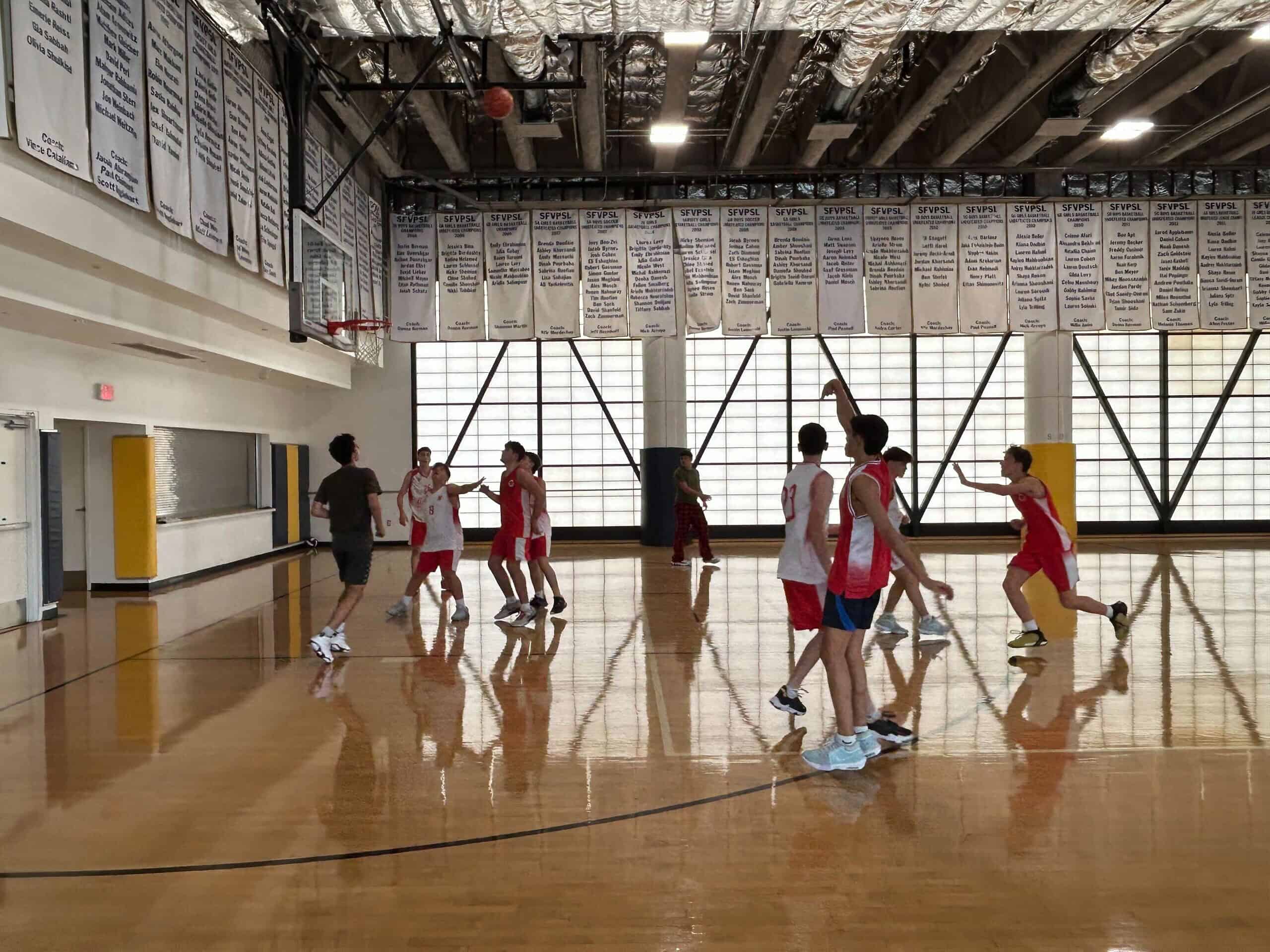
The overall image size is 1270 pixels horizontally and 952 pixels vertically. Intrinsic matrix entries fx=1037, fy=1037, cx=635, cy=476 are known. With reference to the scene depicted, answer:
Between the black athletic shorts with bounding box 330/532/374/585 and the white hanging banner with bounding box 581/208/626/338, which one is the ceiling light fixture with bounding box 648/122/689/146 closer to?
the white hanging banner with bounding box 581/208/626/338

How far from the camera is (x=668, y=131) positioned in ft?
44.6

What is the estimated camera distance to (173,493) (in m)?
14.5

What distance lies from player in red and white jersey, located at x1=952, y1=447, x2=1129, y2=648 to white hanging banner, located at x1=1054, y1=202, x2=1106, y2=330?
952cm

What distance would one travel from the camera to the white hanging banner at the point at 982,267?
1694 centimetres

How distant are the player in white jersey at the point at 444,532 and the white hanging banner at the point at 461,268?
6855 millimetres

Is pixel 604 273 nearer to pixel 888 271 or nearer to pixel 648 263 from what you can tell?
pixel 648 263

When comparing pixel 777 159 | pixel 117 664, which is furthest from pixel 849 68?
pixel 117 664

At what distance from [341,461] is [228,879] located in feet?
16.4

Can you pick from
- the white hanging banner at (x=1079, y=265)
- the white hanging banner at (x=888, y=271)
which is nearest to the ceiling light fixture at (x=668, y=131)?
the white hanging banner at (x=888, y=271)

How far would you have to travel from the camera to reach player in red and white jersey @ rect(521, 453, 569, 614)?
413 inches

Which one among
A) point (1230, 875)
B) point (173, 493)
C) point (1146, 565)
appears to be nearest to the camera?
point (1230, 875)

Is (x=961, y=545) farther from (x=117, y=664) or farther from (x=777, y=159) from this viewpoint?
(x=117, y=664)


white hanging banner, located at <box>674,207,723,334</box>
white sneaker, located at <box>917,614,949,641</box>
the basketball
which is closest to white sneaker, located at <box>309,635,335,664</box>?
white sneaker, located at <box>917,614,949,641</box>

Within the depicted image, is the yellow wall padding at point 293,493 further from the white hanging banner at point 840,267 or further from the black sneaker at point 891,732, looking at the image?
the black sneaker at point 891,732
